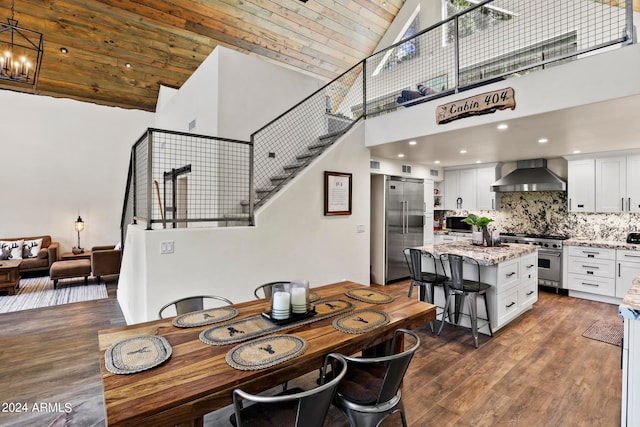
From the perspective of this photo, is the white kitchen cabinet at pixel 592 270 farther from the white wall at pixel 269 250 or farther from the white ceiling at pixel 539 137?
the white wall at pixel 269 250

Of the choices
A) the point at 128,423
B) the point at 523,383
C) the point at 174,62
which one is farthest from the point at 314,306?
the point at 174,62

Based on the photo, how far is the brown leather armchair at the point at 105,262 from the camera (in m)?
6.00

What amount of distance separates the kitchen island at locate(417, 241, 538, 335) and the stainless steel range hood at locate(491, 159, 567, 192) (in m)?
1.82

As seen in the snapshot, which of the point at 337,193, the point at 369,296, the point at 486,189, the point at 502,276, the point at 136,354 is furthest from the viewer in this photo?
the point at 486,189

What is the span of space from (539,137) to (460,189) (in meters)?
2.92

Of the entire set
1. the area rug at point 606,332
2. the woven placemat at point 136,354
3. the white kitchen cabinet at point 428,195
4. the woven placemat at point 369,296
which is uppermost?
the white kitchen cabinet at point 428,195

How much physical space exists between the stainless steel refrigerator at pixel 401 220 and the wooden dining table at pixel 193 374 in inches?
153

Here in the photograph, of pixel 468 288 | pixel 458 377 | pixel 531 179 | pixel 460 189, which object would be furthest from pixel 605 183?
pixel 458 377

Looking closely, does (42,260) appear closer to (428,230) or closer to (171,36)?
(171,36)

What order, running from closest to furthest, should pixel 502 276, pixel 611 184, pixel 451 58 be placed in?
pixel 502 276 < pixel 611 184 < pixel 451 58

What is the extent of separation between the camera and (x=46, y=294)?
5.41m

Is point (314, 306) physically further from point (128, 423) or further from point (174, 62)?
point (174, 62)

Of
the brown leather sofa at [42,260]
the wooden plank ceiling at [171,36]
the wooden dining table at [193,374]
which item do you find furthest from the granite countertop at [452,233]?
the brown leather sofa at [42,260]

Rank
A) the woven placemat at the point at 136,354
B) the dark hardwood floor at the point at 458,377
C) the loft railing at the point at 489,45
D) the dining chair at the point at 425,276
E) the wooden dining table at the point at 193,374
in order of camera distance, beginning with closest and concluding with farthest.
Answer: the wooden dining table at the point at 193,374, the woven placemat at the point at 136,354, the dark hardwood floor at the point at 458,377, the dining chair at the point at 425,276, the loft railing at the point at 489,45
